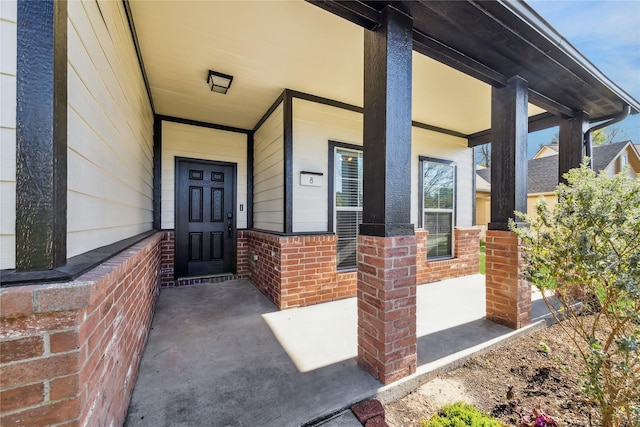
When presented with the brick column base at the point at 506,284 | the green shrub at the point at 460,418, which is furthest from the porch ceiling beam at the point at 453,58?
the green shrub at the point at 460,418

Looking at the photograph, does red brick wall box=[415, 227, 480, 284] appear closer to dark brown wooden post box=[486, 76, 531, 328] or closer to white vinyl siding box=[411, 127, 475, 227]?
white vinyl siding box=[411, 127, 475, 227]

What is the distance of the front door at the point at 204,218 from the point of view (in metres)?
4.39

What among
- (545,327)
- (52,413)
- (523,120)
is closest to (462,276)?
(545,327)

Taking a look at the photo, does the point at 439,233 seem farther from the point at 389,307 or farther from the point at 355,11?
the point at 355,11

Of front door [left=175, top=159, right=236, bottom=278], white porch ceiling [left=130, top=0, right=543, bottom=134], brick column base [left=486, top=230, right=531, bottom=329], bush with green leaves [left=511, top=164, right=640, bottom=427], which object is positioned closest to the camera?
bush with green leaves [left=511, top=164, right=640, bottom=427]

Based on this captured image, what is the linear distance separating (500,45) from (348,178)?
230 cm

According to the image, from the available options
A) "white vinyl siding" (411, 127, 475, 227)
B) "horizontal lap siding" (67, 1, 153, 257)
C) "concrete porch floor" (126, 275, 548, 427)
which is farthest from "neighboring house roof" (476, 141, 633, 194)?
"horizontal lap siding" (67, 1, 153, 257)

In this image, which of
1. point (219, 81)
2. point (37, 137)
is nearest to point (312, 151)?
point (219, 81)

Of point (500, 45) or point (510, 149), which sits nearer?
point (500, 45)

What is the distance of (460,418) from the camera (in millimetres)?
1548

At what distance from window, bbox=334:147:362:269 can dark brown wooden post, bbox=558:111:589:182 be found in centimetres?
298

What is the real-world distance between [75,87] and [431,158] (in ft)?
16.7

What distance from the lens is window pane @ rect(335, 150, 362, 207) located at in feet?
12.9

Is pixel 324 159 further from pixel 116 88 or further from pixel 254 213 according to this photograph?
pixel 116 88
